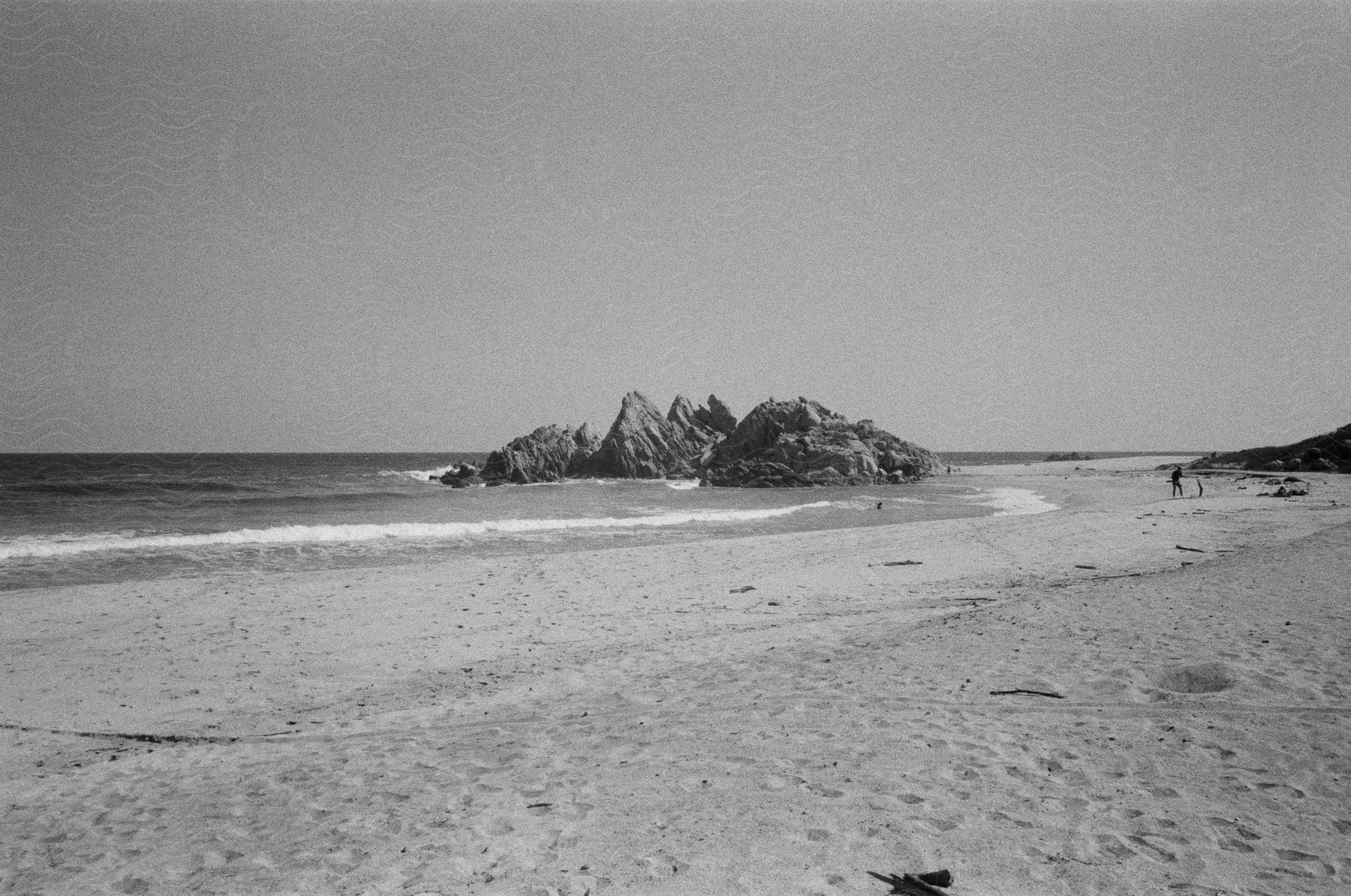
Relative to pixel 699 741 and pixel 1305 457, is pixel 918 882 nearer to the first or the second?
pixel 699 741

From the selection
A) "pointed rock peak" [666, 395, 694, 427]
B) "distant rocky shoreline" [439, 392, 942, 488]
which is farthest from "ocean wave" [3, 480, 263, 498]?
"pointed rock peak" [666, 395, 694, 427]

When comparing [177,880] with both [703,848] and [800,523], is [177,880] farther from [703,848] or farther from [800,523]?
[800,523]

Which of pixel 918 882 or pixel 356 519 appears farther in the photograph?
pixel 356 519

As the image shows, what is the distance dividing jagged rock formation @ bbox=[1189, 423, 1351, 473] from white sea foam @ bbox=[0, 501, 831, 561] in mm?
42798

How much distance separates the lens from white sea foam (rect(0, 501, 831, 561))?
20.6 m

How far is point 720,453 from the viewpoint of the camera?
65938 mm

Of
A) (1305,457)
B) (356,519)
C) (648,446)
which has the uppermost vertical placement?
(648,446)

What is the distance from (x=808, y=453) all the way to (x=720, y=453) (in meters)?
10.1

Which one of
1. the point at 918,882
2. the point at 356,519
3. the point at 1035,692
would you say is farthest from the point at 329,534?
the point at 918,882

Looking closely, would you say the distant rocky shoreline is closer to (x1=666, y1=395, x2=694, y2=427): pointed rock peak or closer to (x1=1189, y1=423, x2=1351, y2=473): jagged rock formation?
(x1=666, y1=395, x2=694, y2=427): pointed rock peak

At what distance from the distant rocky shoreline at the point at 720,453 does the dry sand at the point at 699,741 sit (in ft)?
149

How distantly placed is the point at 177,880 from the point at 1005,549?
62.3 feet

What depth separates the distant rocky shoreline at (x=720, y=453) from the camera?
58.7 metres

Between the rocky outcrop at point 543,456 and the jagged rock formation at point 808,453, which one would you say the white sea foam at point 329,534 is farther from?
the rocky outcrop at point 543,456
